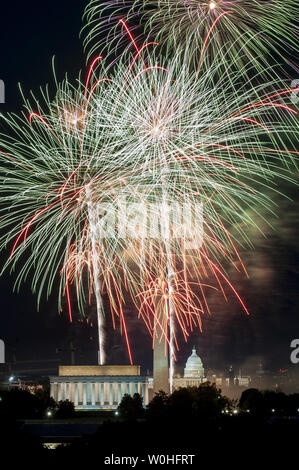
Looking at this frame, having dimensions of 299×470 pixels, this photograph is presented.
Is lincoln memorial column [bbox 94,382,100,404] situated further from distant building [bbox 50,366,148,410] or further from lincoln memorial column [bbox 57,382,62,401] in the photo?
lincoln memorial column [bbox 57,382,62,401]

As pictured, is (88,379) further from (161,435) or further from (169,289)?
(161,435)

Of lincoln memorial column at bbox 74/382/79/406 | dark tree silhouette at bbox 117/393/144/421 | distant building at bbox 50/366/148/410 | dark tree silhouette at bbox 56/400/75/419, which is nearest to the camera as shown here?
dark tree silhouette at bbox 117/393/144/421

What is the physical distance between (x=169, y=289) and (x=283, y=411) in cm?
6239

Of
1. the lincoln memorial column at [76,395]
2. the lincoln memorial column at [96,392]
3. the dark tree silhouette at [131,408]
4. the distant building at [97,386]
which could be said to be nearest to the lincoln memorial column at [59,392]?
the distant building at [97,386]

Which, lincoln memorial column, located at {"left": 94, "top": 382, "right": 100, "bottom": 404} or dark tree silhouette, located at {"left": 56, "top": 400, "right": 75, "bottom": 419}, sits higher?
lincoln memorial column, located at {"left": 94, "top": 382, "right": 100, "bottom": 404}

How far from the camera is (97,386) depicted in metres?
143

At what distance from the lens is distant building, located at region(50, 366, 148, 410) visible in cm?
14288

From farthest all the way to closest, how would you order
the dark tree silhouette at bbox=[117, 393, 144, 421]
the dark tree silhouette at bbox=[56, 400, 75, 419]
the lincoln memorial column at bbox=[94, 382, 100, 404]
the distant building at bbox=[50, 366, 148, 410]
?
the distant building at bbox=[50, 366, 148, 410]
the lincoln memorial column at bbox=[94, 382, 100, 404]
the dark tree silhouette at bbox=[56, 400, 75, 419]
the dark tree silhouette at bbox=[117, 393, 144, 421]

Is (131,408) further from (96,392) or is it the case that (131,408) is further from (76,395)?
(76,395)

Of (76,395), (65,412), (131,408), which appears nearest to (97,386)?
(76,395)

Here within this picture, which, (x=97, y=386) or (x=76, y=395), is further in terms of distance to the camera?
(x=76, y=395)

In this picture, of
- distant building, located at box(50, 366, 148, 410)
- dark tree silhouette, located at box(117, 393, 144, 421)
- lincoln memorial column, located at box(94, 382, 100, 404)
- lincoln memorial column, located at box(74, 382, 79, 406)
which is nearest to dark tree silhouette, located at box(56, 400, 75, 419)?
dark tree silhouette, located at box(117, 393, 144, 421)
